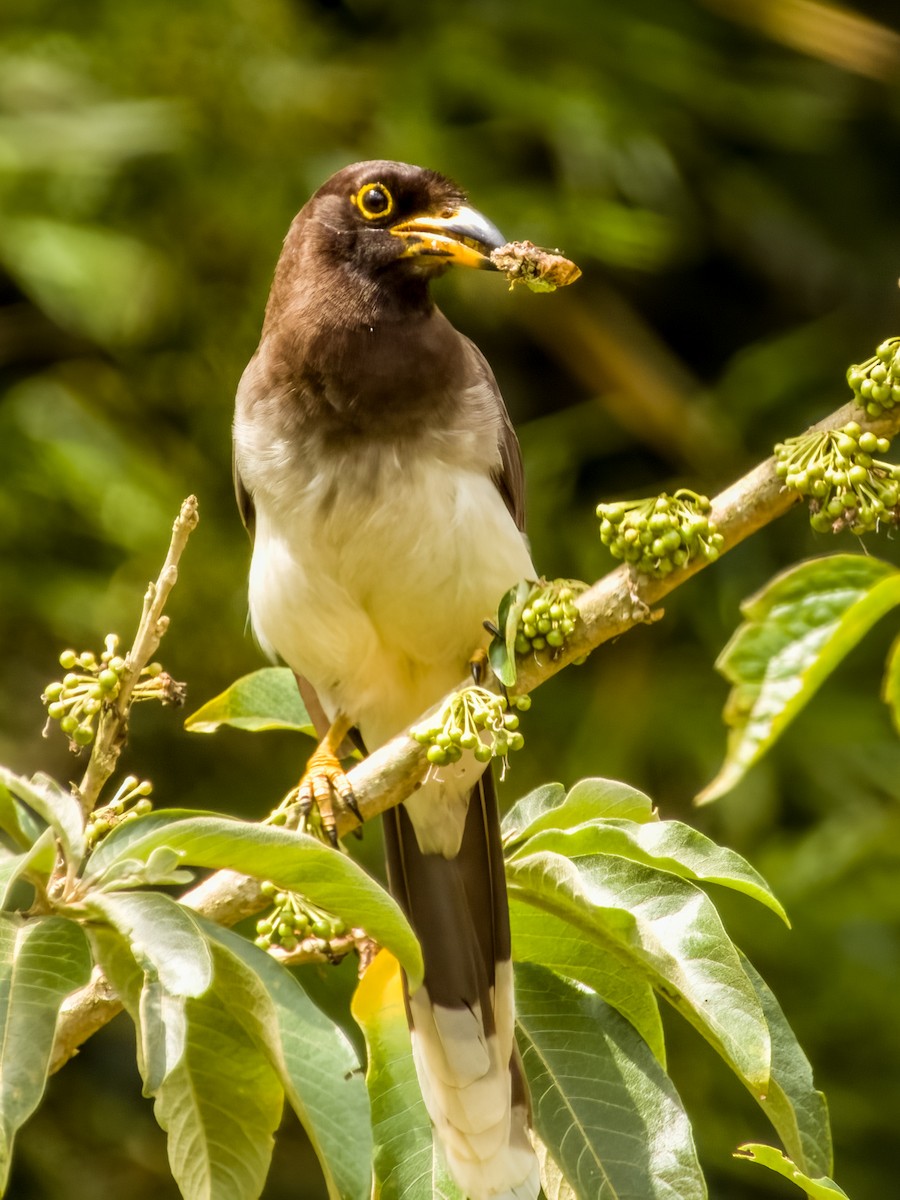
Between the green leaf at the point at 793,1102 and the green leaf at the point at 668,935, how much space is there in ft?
0.30

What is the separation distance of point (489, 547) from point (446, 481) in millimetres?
165

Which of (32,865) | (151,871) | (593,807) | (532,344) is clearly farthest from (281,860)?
(532,344)

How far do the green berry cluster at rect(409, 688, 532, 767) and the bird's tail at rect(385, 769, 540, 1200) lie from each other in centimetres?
33

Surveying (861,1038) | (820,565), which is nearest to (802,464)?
(820,565)

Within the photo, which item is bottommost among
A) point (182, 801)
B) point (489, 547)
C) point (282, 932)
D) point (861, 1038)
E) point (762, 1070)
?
point (861, 1038)

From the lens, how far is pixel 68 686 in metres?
→ 1.99

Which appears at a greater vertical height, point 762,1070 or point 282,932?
point 282,932

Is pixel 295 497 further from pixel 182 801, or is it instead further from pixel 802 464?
pixel 182 801

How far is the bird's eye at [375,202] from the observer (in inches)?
134

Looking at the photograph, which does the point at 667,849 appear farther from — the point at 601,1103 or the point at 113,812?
the point at 113,812

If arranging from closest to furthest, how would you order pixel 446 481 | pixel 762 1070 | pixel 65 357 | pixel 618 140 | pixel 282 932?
1. pixel 762 1070
2. pixel 282 932
3. pixel 446 481
4. pixel 618 140
5. pixel 65 357

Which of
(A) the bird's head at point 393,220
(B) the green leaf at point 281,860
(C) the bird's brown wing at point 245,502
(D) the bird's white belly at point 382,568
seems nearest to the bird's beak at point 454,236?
(A) the bird's head at point 393,220

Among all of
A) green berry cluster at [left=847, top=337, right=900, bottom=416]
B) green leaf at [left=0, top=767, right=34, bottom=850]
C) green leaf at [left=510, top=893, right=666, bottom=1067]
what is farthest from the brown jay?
green leaf at [left=0, top=767, right=34, bottom=850]

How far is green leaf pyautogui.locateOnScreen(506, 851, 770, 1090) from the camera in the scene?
1.73 metres
